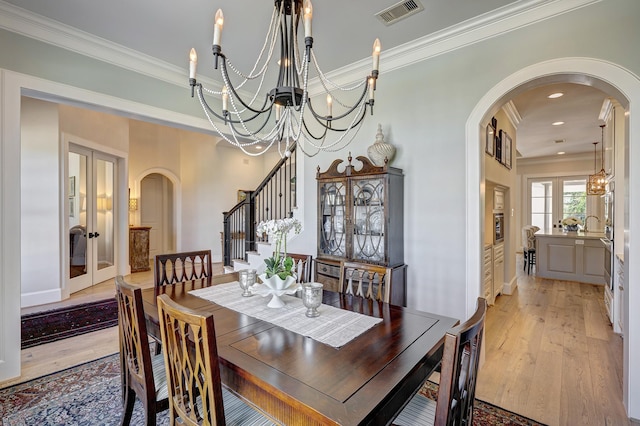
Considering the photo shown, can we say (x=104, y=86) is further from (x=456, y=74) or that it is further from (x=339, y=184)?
(x=456, y=74)

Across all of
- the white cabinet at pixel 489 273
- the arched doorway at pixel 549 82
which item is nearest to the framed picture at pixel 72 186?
the arched doorway at pixel 549 82

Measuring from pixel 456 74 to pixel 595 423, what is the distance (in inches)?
111

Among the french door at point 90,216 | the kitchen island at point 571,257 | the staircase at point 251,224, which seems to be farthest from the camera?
the kitchen island at point 571,257

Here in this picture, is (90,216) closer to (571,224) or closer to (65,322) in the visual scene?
(65,322)

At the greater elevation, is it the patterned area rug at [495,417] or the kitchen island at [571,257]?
the kitchen island at [571,257]

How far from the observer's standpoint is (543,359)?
2895mm

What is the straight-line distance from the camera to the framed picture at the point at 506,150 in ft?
15.6

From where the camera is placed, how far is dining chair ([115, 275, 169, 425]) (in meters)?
1.53

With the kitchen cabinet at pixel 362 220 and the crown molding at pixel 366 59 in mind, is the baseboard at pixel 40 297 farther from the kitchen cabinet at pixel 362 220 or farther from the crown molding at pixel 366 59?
the kitchen cabinet at pixel 362 220

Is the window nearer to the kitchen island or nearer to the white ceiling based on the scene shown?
the kitchen island

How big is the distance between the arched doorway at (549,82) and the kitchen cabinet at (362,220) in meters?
Answer: 0.63

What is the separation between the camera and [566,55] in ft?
7.70

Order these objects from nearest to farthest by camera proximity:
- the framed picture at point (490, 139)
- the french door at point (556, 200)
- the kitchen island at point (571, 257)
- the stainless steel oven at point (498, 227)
→ the framed picture at point (490, 139) < the stainless steel oven at point (498, 227) < the kitchen island at point (571, 257) < the french door at point (556, 200)

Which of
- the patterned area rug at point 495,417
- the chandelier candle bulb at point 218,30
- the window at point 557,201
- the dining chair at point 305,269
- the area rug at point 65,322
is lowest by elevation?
the patterned area rug at point 495,417
